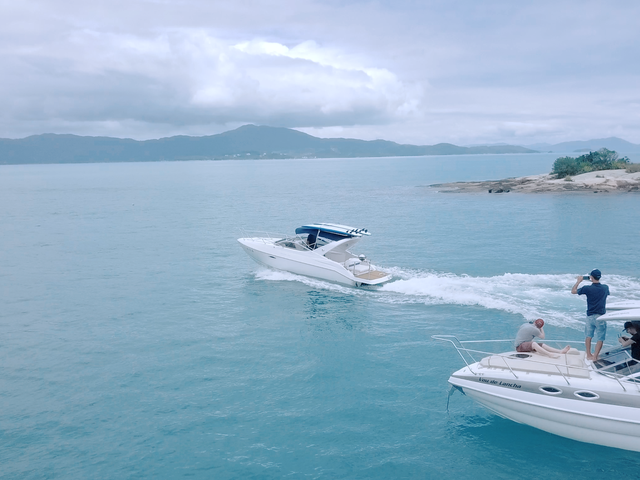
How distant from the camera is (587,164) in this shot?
279 feet

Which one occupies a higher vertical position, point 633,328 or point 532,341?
point 633,328

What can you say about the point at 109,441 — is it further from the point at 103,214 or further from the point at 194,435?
the point at 103,214

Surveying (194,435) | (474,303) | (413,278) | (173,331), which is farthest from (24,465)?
(413,278)

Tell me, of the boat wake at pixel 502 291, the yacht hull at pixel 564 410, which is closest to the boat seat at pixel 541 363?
the yacht hull at pixel 564 410

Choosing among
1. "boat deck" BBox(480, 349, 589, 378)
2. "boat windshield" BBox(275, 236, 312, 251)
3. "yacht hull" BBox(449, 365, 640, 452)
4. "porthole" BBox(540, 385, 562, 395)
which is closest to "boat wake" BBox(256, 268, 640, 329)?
"boat windshield" BBox(275, 236, 312, 251)

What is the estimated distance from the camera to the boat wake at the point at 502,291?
2222cm

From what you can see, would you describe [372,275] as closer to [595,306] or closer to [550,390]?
[595,306]

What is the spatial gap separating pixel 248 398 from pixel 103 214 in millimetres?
55478

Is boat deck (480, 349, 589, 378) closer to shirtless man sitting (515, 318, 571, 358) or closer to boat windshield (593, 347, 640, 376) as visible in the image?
shirtless man sitting (515, 318, 571, 358)

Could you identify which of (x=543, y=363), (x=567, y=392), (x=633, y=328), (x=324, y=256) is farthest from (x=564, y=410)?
(x=324, y=256)

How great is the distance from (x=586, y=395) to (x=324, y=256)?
17871 millimetres

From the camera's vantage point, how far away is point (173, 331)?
21.8m

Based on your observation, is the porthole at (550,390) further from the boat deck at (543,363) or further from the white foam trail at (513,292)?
the white foam trail at (513,292)

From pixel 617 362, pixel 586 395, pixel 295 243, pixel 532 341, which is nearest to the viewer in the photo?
pixel 586 395
